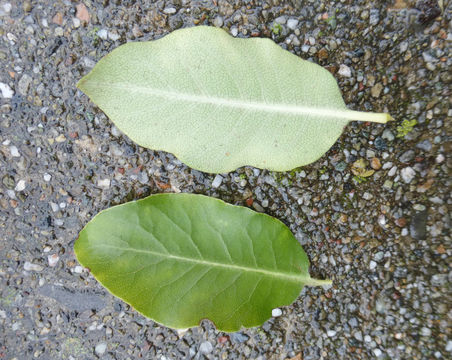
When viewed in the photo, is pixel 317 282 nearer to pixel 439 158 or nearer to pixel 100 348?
pixel 439 158

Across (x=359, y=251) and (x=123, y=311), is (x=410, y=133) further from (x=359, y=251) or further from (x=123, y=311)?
(x=123, y=311)

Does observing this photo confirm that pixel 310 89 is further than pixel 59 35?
No

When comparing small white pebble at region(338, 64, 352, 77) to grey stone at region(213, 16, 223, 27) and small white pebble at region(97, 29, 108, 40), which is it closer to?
grey stone at region(213, 16, 223, 27)

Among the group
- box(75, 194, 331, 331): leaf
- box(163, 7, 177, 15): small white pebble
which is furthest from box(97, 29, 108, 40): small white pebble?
box(75, 194, 331, 331): leaf

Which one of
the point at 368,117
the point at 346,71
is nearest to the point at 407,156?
the point at 368,117

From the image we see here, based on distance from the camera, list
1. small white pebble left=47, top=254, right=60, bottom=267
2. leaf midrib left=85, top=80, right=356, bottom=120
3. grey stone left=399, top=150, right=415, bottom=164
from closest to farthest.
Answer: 1. leaf midrib left=85, top=80, right=356, bottom=120
2. grey stone left=399, top=150, right=415, bottom=164
3. small white pebble left=47, top=254, right=60, bottom=267

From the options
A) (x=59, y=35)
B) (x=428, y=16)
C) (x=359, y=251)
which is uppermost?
(x=428, y=16)

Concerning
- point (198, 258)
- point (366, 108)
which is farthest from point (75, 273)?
point (366, 108)
